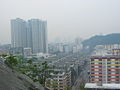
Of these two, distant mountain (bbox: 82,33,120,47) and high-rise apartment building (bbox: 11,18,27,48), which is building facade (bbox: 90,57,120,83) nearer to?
high-rise apartment building (bbox: 11,18,27,48)

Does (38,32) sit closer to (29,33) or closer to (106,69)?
(29,33)

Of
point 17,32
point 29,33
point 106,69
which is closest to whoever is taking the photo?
point 106,69

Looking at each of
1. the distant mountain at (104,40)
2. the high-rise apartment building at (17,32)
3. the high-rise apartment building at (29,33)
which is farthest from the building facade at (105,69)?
the distant mountain at (104,40)

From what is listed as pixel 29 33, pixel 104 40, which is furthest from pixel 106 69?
pixel 104 40

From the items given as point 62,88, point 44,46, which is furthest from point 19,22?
point 62,88

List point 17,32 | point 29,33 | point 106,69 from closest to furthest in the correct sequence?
point 106,69 → point 17,32 → point 29,33

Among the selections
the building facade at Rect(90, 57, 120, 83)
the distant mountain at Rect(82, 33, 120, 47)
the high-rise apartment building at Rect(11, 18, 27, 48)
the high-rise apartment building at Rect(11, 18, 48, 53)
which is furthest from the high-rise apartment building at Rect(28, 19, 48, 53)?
the distant mountain at Rect(82, 33, 120, 47)

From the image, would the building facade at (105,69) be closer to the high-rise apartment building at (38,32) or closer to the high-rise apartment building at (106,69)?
the high-rise apartment building at (106,69)

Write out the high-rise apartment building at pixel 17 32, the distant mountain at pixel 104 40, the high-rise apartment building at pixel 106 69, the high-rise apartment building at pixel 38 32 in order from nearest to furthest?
the high-rise apartment building at pixel 106 69 < the high-rise apartment building at pixel 17 32 < the high-rise apartment building at pixel 38 32 < the distant mountain at pixel 104 40
